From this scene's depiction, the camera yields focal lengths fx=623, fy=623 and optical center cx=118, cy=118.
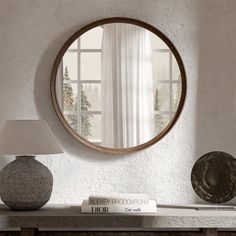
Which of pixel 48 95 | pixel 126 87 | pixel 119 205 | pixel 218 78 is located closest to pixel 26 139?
pixel 48 95

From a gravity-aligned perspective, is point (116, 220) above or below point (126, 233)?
above

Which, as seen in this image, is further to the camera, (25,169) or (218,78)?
(218,78)

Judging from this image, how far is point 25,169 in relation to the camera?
2977mm

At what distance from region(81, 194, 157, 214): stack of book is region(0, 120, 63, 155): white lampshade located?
32 cm

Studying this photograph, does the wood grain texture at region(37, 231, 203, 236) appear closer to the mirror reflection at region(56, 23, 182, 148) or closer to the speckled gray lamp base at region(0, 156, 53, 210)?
the speckled gray lamp base at region(0, 156, 53, 210)

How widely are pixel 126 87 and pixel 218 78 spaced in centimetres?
50

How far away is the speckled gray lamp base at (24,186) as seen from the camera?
2947mm

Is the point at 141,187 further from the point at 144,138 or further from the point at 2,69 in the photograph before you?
the point at 2,69

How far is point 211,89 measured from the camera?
3.35 m

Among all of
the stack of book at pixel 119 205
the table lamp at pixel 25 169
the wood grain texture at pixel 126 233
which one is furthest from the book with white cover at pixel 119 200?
the wood grain texture at pixel 126 233

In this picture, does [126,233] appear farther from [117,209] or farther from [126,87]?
[126,87]

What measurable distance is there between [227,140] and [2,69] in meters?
1.26

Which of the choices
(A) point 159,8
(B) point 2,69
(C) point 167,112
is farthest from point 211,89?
(B) point 2,69

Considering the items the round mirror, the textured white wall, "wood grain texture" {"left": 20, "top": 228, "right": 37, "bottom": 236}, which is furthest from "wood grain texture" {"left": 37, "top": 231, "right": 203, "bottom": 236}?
the round mirror
